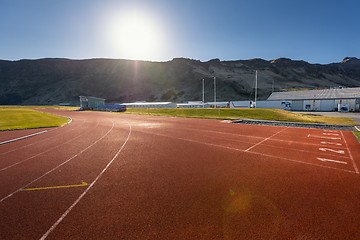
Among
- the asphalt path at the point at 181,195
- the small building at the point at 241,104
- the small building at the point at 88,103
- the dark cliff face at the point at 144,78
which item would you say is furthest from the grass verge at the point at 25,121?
the dark cliff face at the point at 144,78

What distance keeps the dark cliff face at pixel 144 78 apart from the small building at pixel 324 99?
42784mm

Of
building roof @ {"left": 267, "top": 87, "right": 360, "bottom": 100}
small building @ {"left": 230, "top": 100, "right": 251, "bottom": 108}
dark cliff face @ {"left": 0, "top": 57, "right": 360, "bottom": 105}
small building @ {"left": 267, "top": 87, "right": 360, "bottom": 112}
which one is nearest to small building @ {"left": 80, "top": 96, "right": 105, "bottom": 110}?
dark cliff face @ {"left": 0, "top": 57, "right": 360, "bottom": 105}

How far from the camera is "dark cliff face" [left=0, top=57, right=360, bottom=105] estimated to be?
12643cm

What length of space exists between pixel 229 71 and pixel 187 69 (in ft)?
104

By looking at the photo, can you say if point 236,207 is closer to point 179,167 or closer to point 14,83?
point 179,167

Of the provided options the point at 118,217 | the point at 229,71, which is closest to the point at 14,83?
the point at 229,71

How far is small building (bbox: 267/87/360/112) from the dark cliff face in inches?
1684

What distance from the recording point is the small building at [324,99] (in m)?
58.8

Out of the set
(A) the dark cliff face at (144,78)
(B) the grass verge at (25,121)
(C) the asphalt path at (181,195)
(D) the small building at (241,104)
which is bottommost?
(C) the asphalt path at (181,195)

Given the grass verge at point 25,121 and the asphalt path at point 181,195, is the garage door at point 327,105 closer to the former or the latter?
the asphalt path at point 181,195

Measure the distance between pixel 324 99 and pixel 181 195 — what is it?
69.4 m

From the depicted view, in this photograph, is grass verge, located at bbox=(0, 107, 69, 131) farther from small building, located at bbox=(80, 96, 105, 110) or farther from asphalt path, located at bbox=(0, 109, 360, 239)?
small building, located at bbox=(80, 96, 105, 110)

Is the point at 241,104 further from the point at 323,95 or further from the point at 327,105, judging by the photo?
the point at 323,95

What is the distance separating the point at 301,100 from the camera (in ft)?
213
